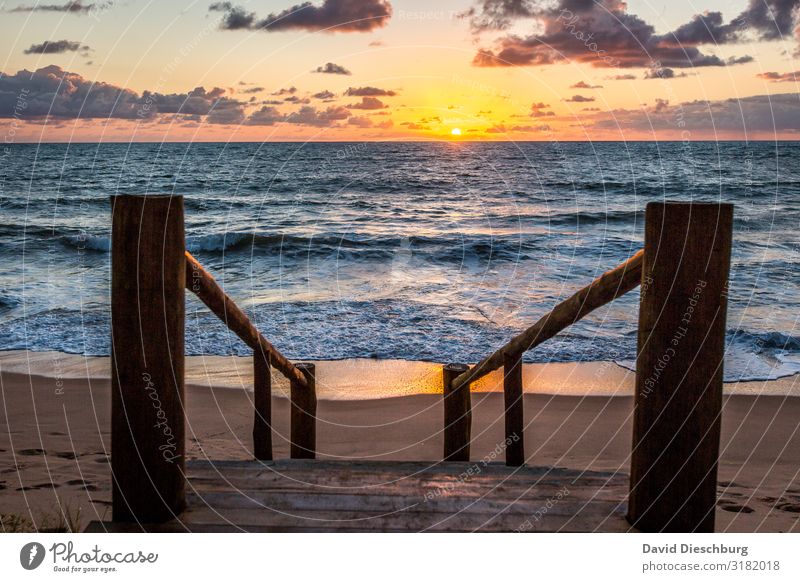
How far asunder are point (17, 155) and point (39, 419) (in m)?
65.9

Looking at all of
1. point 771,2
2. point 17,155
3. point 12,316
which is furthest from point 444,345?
point 17,155

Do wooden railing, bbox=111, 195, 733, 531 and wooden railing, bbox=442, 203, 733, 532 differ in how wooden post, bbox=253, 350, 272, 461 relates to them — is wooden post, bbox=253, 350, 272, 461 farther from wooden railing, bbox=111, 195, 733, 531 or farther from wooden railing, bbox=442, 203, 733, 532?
wooden railing, bbox=442, 203, 733, 532

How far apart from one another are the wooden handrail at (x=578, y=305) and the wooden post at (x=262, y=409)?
1356 millimetres

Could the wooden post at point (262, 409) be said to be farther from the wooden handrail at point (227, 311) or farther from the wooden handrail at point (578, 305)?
the wooden handrail at point (578, 305)

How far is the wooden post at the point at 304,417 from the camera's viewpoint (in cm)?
532

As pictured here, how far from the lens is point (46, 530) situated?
13.5ft

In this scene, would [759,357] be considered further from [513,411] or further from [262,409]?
[262,409]

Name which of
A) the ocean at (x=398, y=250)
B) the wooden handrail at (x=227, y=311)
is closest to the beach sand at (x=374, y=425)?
the ocean at (x=398, y=250)

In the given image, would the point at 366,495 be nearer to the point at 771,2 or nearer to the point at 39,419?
the point at 39,419

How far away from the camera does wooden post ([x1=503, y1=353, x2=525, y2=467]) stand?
4.92 m

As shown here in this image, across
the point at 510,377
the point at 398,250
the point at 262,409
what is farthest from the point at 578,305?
the point at 398,250

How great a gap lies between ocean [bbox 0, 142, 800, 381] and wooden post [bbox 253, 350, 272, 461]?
5768mm

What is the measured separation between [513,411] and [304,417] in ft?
4.89

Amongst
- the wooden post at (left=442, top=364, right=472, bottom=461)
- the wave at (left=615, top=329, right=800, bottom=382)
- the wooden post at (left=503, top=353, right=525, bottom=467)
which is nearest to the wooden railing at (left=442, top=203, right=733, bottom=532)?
the wooden post at (left=503, top=353, right=525, bottom=467)
